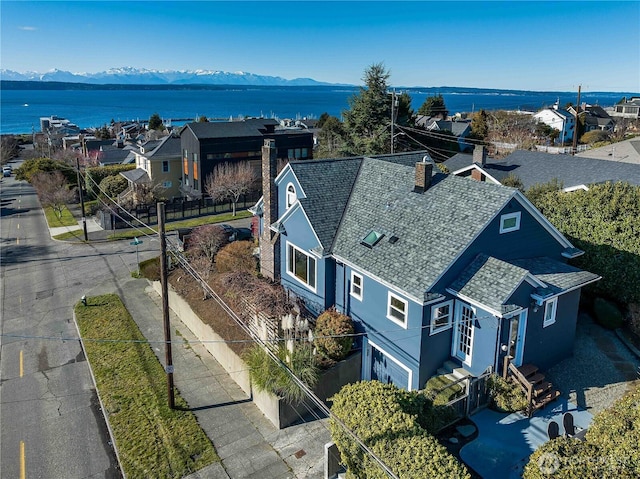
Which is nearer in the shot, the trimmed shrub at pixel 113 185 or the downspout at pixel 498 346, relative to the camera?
the downspout at pixel 498 346

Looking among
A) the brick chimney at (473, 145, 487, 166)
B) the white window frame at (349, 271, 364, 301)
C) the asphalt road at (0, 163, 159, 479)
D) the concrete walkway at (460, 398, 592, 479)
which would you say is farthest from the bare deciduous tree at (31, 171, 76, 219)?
the concrete walkway at (460, 398, 592, 479)

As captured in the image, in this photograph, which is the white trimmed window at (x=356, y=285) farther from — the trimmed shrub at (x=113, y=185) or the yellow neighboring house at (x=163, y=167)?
the trimmed shrub at (x=113, y=185)

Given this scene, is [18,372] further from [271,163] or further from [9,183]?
[9,183]

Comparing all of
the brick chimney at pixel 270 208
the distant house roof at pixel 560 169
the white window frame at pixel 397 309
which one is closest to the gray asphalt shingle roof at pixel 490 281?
the white window frame at pixel 397 309

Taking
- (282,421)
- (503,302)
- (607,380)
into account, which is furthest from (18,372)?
(607,380)

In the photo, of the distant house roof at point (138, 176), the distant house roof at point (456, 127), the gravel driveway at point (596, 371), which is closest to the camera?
the gravel driveway at point (596, 371)
